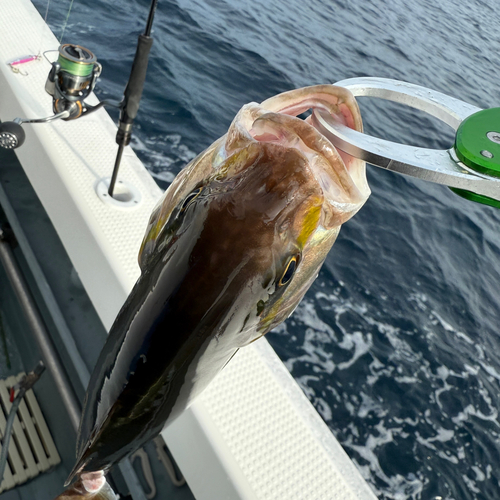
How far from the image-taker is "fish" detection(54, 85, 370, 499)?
41.6 inches

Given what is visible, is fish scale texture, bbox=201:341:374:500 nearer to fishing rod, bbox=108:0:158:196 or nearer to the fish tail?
the fish tail

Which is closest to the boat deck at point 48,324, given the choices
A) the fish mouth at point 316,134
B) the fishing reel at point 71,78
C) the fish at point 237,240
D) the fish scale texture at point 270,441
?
the fish scale texture at point 270,441

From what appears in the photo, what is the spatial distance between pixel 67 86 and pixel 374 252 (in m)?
4.86

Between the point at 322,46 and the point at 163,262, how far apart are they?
11.7 metres

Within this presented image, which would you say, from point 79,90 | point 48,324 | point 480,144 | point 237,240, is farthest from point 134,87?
point 480,144

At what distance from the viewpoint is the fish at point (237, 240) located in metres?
1.06

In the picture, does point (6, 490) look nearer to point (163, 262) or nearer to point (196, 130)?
point (163, 262)

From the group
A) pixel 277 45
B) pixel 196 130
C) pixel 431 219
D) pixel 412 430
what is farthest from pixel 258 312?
pixel 277 45

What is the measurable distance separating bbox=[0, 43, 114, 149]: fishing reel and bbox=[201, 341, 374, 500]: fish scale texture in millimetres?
1994

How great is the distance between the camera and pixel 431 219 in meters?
7.82

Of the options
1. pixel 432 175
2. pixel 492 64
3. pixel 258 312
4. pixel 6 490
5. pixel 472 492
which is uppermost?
pixel 432 175

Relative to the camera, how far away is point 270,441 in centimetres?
247

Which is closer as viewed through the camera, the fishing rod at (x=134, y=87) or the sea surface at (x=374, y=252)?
the fishing rod at (x=134, y=87)

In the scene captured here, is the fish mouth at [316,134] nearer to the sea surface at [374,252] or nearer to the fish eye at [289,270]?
the fish eye at [289,270]
